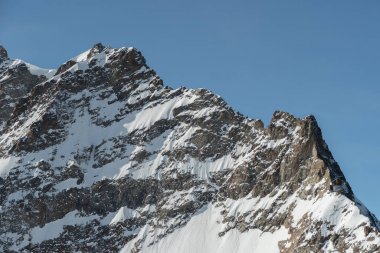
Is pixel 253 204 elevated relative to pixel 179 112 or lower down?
lower down

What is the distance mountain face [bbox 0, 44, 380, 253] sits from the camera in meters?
158

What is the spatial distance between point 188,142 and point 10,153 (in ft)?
156

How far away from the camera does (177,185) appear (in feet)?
584

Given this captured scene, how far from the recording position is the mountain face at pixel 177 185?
517 feet

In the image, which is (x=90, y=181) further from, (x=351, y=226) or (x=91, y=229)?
(x=351, y=226)

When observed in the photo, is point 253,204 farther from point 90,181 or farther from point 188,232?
point 90,181

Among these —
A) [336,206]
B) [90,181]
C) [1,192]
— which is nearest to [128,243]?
[90,181]

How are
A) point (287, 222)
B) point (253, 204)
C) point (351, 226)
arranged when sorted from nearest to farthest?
1. point (351, 226)
2. point (287, 222)
3. point (253, 204)

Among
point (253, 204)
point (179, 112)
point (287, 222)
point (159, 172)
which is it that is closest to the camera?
point (287, 222)

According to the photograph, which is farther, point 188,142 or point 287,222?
point 188,142

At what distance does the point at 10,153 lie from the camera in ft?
650

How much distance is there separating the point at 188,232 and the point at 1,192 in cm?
4841

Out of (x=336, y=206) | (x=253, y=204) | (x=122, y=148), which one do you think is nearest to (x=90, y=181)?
(x=122, y=148)

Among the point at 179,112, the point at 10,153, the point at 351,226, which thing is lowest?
the point at 351,226
